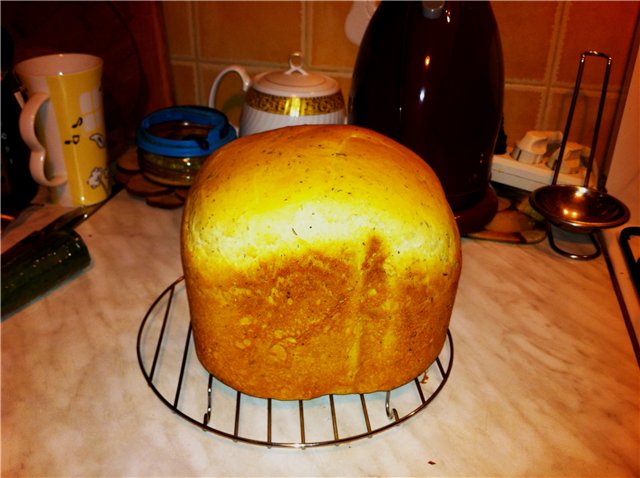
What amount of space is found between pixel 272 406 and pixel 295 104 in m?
0.49

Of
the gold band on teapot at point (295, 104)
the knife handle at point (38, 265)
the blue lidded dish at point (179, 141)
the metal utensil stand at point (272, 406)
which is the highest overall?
the gold band on teapot at point (295, 104)

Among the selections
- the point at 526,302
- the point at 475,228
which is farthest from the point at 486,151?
the point at 526,302

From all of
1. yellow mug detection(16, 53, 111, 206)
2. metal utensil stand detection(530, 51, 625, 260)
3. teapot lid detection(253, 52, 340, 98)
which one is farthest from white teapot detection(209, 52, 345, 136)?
metal utensil stand detection(530, 51, 625, 260)

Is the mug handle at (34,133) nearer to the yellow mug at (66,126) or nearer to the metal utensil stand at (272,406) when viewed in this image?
the yellow mug at (66,126)

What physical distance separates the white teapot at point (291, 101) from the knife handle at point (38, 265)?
34cm

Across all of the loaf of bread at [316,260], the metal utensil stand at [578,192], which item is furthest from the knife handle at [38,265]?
the metal utensil stand at [578,192]

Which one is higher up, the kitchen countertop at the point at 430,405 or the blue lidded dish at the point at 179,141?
the blue lidded dish at the point at 179,141

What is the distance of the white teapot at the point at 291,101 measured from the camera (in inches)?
33.7

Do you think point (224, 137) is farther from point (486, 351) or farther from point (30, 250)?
point (486, 351)

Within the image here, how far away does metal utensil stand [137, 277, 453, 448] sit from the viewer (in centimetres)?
55

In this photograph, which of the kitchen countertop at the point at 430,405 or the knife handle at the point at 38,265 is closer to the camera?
the kitchen countertop at the point at 430,405

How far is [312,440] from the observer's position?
21.7 inches

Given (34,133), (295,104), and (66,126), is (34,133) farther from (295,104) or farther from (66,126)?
(295,104)

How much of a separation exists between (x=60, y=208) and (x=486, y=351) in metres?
0.77
